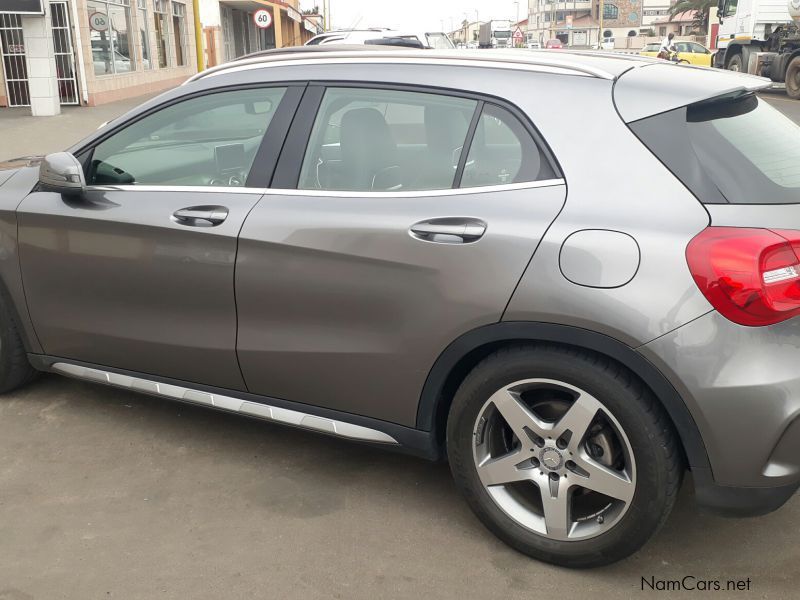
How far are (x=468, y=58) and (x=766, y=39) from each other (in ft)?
75.8

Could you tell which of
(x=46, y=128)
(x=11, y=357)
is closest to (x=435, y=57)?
(x=11, y=357)

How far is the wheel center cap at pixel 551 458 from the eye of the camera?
2654mm

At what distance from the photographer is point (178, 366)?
3.42m

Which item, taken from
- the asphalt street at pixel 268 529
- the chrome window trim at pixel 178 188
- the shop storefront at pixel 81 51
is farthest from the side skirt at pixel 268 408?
the shop storefront at pixel 81 51

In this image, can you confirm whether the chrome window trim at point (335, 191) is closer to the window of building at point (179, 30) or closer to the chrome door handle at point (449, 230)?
the chrome door handle at point (449, 230)

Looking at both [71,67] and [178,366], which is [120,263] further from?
[71,67]

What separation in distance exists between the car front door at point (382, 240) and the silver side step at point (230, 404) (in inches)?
2.5

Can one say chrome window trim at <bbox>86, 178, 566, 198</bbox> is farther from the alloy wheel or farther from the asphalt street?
the asphalt street

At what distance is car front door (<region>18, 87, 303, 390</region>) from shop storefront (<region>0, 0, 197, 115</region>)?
47.8ft

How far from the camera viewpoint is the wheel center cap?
8.71 feet

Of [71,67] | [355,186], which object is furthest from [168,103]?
[71,67]

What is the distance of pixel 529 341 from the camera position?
104 inches

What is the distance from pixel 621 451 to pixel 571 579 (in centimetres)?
47

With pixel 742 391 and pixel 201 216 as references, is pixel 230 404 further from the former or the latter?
pixel 742 391
